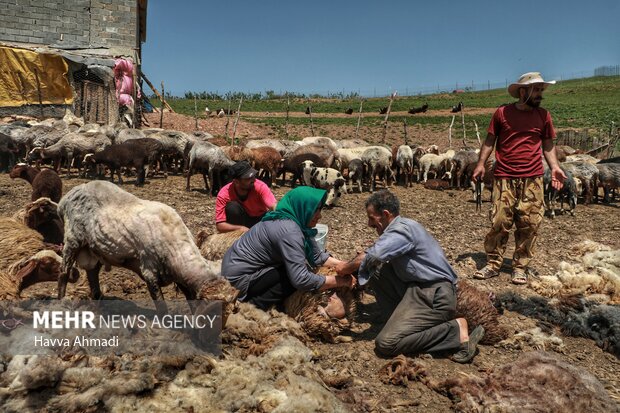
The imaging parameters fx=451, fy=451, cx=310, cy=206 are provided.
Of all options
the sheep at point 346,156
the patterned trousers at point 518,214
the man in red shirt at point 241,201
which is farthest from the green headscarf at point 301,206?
the sheep at point 346,156

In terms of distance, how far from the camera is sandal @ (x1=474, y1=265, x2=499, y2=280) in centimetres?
600

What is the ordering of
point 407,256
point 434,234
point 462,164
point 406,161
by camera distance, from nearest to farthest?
point 407,256 → point 434,234 → point 462,164 → point 406,161

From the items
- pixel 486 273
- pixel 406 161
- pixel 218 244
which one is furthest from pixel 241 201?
pixel 406 161

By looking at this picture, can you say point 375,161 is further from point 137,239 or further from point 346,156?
point 137,239

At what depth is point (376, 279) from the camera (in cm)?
445

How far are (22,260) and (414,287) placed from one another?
376 centimetres

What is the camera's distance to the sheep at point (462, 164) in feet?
48.0

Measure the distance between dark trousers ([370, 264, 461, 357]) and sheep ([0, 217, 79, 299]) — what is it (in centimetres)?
306

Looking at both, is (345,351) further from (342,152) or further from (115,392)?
(342,152)

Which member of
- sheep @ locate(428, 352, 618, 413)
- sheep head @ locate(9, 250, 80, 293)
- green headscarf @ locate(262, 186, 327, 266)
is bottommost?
sheep @ locate(428, 352, 618, 413)

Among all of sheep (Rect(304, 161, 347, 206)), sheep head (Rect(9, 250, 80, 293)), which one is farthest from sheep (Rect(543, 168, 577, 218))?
sheep head (Rect(9, 250, 80, 293))

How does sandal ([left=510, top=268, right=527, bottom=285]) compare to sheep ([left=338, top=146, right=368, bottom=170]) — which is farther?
sheep ([left=338, top=146, right=368, bottom=170])

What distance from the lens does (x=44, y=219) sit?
5688mm

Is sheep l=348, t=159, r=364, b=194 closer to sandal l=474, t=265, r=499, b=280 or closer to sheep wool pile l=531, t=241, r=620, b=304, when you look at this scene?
sandal l=474, t=265, r=499, b=280
